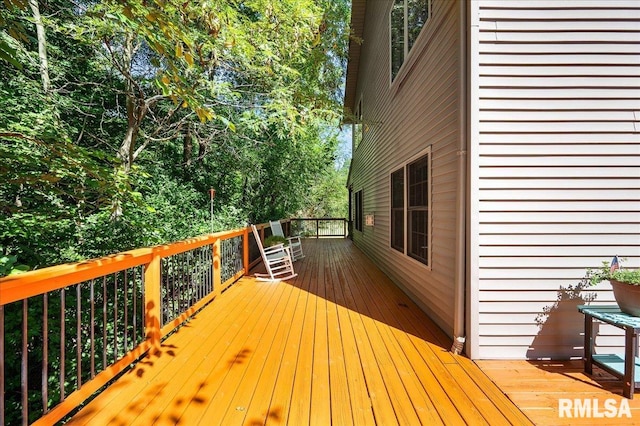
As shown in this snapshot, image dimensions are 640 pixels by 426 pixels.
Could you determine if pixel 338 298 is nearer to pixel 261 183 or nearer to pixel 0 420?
pixel 0 420

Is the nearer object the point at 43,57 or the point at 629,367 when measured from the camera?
the point at 629,367

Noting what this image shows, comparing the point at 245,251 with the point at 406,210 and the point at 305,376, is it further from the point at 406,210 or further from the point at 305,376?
the point at 305,376

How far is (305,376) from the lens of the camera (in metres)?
2.09

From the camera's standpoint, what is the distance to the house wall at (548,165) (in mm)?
2367

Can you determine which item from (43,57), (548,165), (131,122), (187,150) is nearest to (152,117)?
(131,122)

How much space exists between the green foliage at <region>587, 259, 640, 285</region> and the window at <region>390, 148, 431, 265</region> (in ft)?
4.66

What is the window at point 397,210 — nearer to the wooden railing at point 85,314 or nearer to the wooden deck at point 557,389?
the wooden deck at point 557,389

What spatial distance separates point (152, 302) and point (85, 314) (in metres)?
2.78

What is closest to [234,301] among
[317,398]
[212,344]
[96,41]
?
[212,344]

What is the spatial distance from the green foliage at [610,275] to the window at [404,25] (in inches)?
125

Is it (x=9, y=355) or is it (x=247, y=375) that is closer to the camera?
Answer: (x=247, y=375)

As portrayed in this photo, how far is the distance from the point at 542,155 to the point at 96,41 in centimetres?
664

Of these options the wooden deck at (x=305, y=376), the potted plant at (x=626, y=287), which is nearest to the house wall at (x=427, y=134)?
the wooden deck at (x=305, y=376)

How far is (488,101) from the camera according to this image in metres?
2.41
